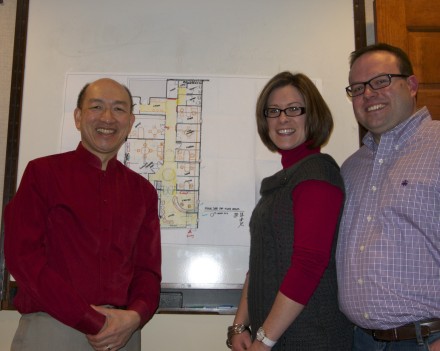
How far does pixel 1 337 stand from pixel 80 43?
1.52 metres

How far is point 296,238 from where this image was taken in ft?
3.94

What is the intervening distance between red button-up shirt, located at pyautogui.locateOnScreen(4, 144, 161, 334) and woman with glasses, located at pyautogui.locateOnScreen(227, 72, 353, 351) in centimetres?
44

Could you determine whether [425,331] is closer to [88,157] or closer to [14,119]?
[88,157]

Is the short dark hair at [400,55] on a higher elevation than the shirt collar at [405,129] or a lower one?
higher

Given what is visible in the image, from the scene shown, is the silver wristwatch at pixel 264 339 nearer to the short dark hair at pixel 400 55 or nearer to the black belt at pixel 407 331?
the black belt at pixel 407 331

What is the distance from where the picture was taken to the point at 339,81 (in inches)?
79.3

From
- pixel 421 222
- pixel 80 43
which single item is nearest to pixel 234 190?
pixel 421 222

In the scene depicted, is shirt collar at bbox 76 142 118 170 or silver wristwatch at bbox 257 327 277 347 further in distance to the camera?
shirt collar at bbox 76 142 118 170

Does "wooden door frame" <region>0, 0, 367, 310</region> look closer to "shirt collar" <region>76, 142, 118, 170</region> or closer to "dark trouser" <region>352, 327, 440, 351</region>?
"shirt collar" <region>76, 142, 118, 170</region>

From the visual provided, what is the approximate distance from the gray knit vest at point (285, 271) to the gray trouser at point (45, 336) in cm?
61

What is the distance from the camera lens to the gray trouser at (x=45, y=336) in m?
1.29

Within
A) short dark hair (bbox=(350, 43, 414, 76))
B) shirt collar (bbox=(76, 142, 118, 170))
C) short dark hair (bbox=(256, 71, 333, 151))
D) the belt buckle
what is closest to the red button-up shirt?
shirt collar (bbox=(76, 142, 118, 170))

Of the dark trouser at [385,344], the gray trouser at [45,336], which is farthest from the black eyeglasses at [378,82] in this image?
the gray trouser at [45,336]

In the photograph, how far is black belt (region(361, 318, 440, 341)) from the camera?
1.13 m
